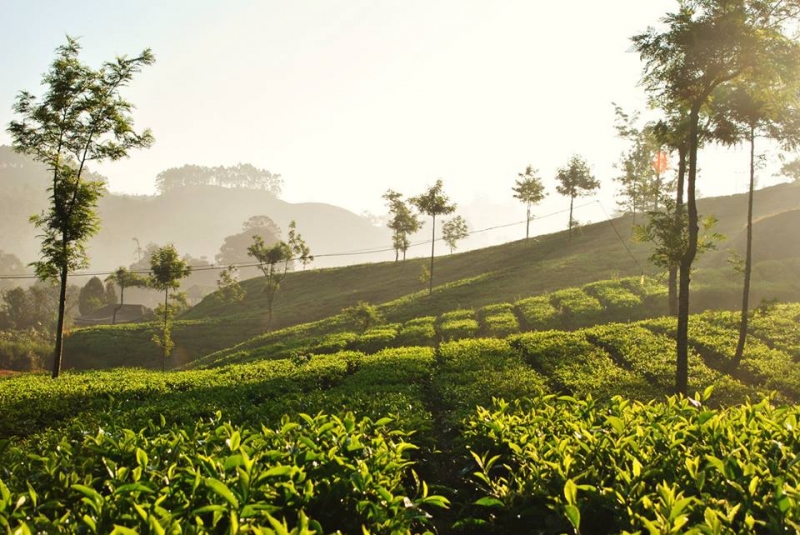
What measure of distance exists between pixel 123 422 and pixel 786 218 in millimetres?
49698

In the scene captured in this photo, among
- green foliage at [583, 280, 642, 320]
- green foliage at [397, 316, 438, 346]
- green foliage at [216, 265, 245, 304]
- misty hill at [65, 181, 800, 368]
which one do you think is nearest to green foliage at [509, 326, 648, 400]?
green foliage at [397, 316, 438, 346]

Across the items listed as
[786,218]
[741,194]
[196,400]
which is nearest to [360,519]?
[196,400]

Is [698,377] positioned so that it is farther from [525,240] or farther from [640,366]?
[525,240]

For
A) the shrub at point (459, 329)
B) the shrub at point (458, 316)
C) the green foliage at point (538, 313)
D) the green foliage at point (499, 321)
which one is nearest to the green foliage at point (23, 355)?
the shrub at point (458, 316)

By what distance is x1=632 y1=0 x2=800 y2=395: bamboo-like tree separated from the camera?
1312 centimetres

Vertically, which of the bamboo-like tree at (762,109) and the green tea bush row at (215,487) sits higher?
the bamboo-like tree at (762,109)

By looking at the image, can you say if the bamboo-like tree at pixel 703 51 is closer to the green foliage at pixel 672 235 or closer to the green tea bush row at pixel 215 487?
the green foliage at pixel 672 235

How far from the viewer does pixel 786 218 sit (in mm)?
39812

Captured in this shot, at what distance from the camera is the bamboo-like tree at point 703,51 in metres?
13.1

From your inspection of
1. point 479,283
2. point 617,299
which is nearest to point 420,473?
point 617,299

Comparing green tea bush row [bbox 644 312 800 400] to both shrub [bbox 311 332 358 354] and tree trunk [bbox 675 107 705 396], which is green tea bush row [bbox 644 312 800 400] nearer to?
tree trunk [bbox 675 107 705 396]

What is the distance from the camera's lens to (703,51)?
13.4 meters

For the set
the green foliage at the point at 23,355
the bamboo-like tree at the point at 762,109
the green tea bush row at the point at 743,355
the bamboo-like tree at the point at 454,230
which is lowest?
the green foliage at the point at 23,355

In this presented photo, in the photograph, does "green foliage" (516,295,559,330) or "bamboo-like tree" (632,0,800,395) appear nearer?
"bamboo-like tree" (632,0,800,395)
